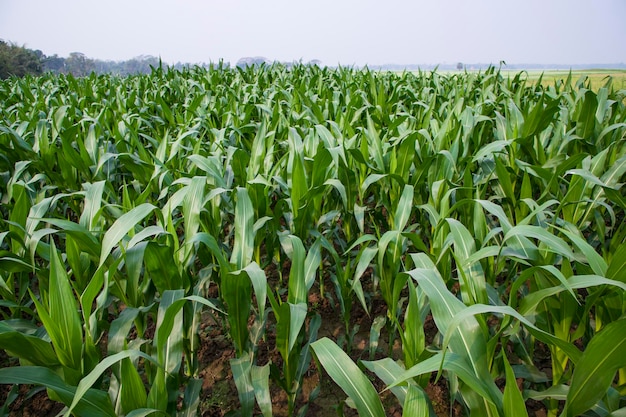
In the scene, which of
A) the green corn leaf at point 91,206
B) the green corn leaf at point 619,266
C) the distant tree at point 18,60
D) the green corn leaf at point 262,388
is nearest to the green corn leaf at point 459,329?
the green corn leaf at point 619,266

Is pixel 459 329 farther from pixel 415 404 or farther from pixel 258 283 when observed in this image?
pixel 258 283

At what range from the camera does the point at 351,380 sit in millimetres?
840

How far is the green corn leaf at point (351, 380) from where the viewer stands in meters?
0.81

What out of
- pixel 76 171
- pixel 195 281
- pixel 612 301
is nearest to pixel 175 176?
pixel 76 171

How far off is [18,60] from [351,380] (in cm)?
4597

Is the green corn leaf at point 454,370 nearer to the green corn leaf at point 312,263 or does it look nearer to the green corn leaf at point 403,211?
the green corn leaf at point 312,263

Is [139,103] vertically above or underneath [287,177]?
above

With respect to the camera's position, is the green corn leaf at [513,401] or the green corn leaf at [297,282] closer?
the green corn leaf at [513,401]

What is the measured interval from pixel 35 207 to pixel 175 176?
2.74 feet

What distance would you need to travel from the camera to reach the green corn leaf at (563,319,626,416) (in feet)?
2.33

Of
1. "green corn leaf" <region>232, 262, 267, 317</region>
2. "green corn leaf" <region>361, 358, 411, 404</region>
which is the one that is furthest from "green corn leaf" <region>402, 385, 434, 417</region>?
"green corn leaf" <region>232, 262, 267, 317</region>

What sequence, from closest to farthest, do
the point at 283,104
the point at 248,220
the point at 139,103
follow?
the point at 248,220, the point at 283,104, the point at 139,103

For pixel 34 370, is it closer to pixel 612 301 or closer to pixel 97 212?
pixel 97 212

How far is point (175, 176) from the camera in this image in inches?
91.7
